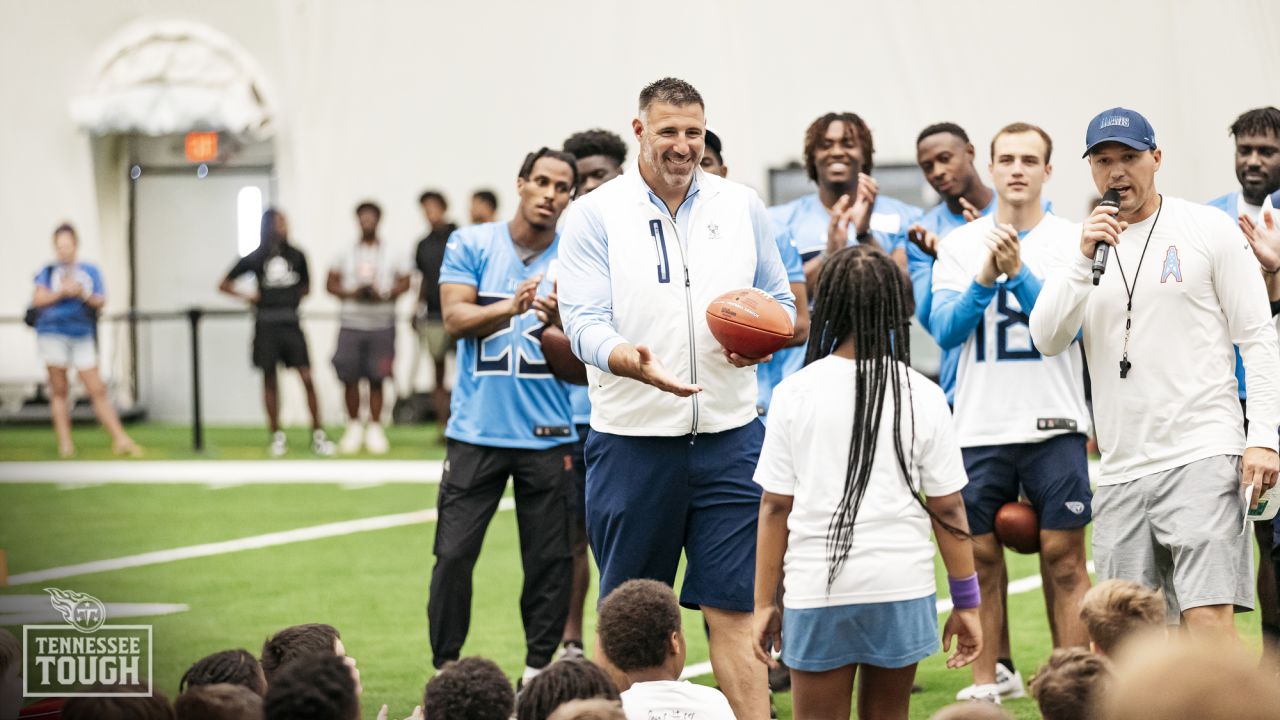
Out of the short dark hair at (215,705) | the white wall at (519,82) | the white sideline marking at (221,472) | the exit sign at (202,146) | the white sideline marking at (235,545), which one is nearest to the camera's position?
the short dark hair at (215,705)

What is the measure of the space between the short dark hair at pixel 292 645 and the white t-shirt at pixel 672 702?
38.1 inches

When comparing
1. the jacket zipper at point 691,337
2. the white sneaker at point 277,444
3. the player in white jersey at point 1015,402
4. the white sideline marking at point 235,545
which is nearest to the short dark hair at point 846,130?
the player in white jersey at point 1015,402

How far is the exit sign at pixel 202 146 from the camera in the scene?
19328mm

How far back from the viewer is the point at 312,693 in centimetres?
373

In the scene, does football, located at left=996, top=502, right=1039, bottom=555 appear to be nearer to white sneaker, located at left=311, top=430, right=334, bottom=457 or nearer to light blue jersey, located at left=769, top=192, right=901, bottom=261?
light blue jersey, located at left=769, top=192, right=901, bottom=261

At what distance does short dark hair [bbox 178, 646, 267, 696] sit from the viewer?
437 centimetres

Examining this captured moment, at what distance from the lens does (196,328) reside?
15.1 metres

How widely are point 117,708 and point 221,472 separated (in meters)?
10.7

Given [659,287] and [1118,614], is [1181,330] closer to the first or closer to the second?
[1118,614]

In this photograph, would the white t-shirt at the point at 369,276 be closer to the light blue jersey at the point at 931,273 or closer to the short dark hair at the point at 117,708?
the light blue jersey at the point at 931,273

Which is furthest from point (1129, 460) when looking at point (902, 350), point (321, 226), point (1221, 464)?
point (321, 226)

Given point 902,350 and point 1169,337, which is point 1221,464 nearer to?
point 1169,337

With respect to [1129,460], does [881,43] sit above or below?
above

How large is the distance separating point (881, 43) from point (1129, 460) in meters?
11.8
